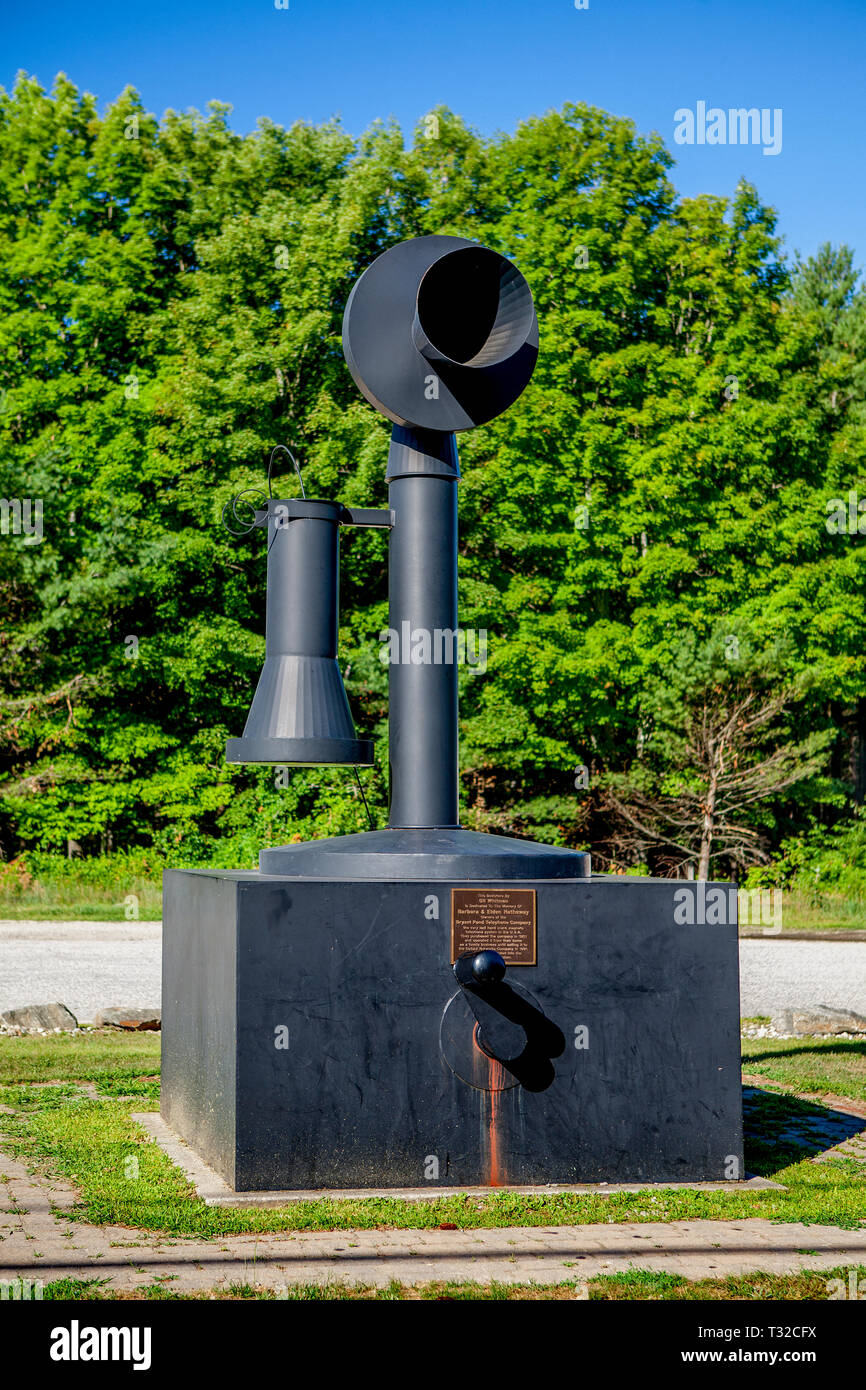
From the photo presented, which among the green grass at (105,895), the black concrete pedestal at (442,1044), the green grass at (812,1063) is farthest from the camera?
the green grass at (105,895)

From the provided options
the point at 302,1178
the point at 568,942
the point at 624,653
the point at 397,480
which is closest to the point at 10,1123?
the point at 302,1178

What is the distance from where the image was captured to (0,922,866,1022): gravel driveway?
13234 millimetres

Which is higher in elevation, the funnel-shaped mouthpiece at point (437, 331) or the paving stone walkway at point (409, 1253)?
the funnel-shaped mouthpiece at point (437, 331)

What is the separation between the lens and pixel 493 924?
6.30m

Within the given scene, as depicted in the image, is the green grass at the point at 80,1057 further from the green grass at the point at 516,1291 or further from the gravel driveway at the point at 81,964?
the green grass at the point at 516,1291

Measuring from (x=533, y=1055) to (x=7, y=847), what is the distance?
2107 cm

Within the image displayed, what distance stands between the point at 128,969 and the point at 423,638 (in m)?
9.26

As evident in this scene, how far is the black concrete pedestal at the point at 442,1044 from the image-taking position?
604 centimetres

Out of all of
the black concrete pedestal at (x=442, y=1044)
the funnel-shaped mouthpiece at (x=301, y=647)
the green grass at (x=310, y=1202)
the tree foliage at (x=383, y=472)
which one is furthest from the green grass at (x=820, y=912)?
the funnel-shaped mouthpiece at (x=301, y=647)

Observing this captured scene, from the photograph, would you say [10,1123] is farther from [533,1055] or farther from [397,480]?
[397,480]

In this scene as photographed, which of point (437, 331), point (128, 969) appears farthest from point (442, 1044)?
point (128, 969)

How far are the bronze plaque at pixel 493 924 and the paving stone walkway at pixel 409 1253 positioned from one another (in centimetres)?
126

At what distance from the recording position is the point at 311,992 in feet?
20.0

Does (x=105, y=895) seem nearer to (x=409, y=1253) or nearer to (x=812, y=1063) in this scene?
(x=812, y=1063)
